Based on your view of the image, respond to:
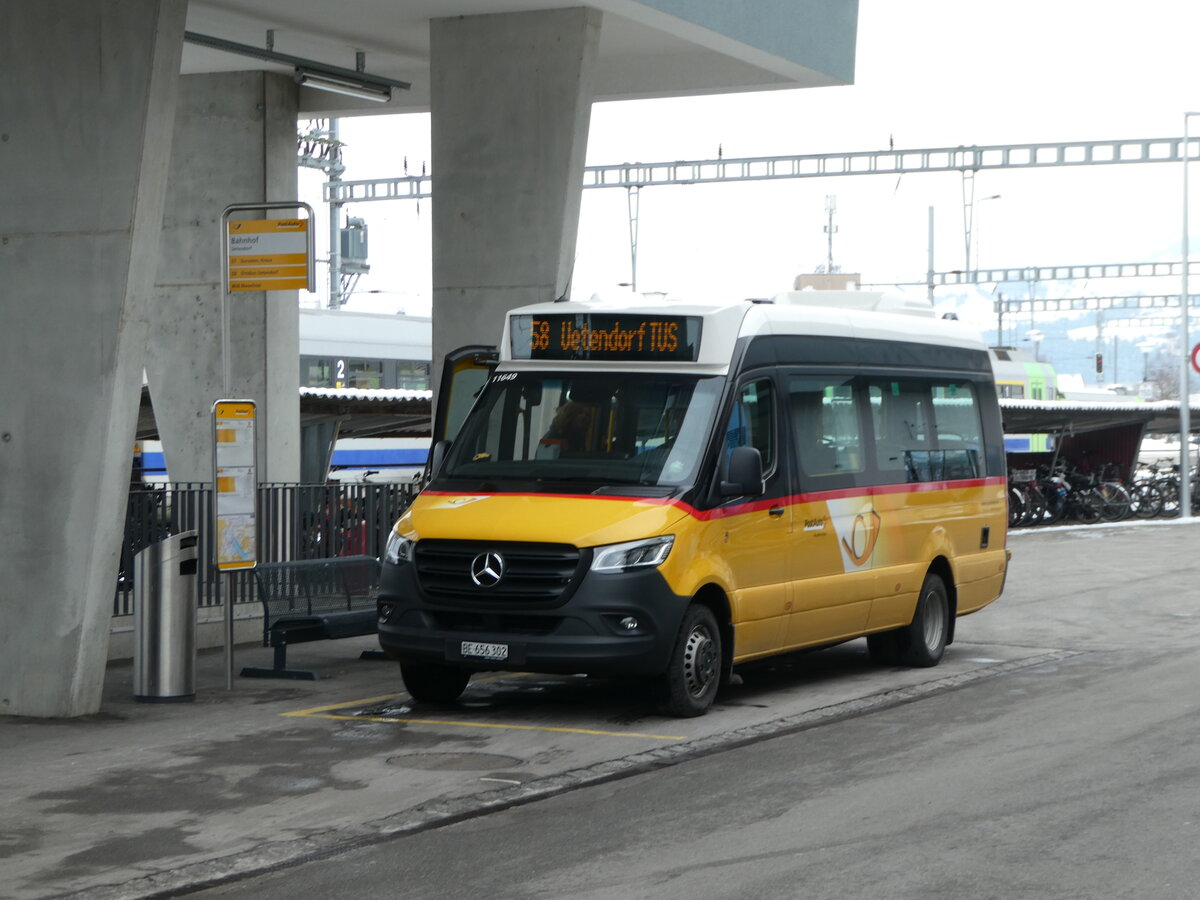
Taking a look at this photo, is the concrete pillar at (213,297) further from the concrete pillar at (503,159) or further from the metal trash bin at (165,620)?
the metal trash bin at (165,620)

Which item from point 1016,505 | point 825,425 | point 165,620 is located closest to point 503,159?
point 825,425

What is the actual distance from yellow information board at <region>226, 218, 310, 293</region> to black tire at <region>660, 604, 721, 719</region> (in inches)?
189

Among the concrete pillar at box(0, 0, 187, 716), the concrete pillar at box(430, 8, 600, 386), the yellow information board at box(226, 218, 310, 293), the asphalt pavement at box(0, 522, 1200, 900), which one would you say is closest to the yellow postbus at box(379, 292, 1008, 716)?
the asphalt pavement at box(0, 522, 1200, 900)

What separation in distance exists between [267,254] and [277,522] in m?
2.27

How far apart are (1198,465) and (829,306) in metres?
33.3

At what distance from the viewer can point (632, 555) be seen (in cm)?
1036

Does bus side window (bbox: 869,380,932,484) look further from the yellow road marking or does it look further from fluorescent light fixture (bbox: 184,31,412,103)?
fluorescent light fixture (bbox: 184,31,412,103)

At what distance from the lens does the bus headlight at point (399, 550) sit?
35.8 feet

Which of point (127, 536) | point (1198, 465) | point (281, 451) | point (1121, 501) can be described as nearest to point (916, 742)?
point (127, 536)

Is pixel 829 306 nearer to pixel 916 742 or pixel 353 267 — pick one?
pixel 916 742

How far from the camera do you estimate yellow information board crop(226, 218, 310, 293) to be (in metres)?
13.9

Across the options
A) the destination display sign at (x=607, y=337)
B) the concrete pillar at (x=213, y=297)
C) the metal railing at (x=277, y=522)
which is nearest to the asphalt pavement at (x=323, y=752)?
the metal railing at (x=277, y=522)

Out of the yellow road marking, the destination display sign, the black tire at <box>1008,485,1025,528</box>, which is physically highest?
the destination display sign

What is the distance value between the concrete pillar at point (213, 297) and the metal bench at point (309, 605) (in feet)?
16.1
